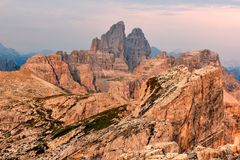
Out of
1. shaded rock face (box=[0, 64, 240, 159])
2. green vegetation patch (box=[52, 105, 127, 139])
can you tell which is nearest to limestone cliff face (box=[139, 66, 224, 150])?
shaded rock face (box=[0, 64, 240, 159])

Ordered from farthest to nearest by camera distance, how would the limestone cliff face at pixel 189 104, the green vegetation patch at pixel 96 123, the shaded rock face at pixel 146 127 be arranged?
the green vegetation patch at pixel 96 123 < the limestone cliff face at pixel 189 104 < the shaded rock face at pixel 146 127

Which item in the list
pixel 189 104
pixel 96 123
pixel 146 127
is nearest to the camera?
pixel 146 127

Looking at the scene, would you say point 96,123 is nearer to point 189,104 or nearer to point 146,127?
point 146,127

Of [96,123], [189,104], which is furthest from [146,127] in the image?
[96,123]

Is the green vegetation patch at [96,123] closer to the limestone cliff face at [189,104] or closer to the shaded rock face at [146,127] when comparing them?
the shaded rock face at [146,127]

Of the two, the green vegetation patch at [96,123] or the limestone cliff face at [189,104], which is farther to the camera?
the green vegetation patch at [96,123]

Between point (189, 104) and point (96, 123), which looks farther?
point (96, 123)

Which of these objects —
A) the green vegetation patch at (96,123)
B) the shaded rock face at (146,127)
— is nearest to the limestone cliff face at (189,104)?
the shaded rock face at (146,127)

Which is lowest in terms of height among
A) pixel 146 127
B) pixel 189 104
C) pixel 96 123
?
pixel 96 123

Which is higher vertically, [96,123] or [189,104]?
[189,104]

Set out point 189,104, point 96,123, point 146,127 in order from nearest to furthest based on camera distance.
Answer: point 146,127 → point 189,104 → point 96,123

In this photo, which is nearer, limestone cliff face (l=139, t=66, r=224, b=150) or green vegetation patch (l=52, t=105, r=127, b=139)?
limestone cliff face (l=139, t=66, r=224, b=150)

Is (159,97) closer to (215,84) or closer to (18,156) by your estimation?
(215,84)

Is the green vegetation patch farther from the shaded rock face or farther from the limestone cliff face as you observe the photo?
the limestone cliff face
